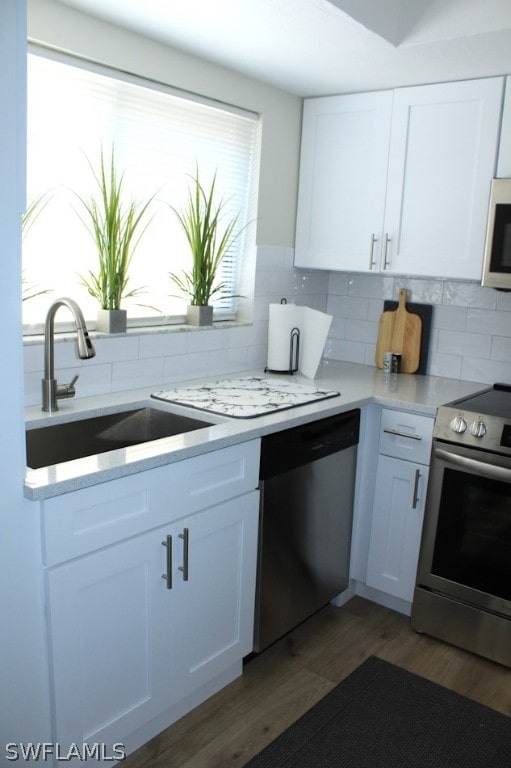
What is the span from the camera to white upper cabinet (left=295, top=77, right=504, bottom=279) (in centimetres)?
272

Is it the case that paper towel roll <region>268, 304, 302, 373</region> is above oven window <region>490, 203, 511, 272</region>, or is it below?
below

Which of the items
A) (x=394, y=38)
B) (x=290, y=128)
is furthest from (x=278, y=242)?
(x=394, y=38)

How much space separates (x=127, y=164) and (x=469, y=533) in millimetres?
1910

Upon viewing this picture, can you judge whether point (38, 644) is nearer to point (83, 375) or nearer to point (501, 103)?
point (83, 375)

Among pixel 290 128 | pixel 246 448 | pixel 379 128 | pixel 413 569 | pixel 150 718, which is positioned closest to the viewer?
pixel 150 718

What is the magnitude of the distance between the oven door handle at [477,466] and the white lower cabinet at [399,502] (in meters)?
0.11

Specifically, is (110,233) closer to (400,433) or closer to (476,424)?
(400,433)

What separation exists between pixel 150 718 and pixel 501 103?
2543 millimetres

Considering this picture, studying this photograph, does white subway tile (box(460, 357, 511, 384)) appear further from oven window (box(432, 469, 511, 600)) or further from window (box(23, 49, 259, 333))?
window (box(23, 49, 259, 333))

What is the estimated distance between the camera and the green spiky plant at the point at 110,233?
2414 millimetres

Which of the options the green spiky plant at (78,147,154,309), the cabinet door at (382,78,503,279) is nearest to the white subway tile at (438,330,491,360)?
the cabinet door at (382,78,503,279)

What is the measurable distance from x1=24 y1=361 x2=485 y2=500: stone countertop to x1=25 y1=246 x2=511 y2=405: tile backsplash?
0.24 ft

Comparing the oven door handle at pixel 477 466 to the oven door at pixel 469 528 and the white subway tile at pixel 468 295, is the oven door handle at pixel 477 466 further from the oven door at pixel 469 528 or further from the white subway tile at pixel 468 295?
the white subway tile at pixel 468 295

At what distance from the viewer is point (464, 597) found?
2561 millimetres
